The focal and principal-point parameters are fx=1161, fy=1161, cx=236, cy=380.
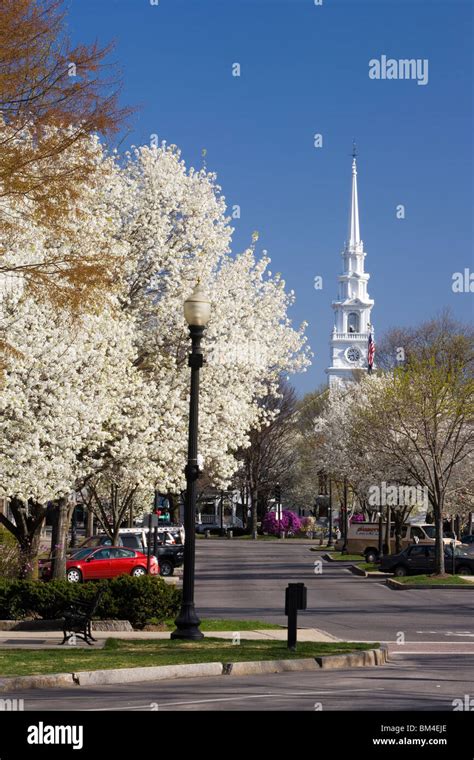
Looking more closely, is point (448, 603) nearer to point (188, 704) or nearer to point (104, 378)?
point (104, 378)

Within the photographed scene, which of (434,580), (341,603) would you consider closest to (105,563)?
(341,603)

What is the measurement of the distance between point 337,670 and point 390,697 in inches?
152

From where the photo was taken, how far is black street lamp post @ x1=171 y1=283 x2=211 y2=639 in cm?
1925

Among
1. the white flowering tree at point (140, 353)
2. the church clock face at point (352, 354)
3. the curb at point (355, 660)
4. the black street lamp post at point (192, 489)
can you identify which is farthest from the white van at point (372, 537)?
the church clock face at point (352, 354)

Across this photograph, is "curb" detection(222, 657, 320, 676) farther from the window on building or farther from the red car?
the window on building

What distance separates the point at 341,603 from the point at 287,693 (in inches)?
748

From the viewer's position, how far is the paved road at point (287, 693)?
40.3 ft

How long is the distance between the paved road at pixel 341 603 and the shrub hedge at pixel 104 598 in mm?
3763

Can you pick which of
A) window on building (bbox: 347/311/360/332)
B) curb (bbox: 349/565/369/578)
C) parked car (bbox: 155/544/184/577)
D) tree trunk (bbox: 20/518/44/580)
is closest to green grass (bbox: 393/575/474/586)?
curb (bbox: 349/565/369/578)

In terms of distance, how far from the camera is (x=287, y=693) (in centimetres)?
1366

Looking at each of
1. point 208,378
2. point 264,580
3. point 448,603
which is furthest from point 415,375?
point 208,378

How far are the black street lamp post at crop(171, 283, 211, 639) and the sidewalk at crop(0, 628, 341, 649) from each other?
116cm

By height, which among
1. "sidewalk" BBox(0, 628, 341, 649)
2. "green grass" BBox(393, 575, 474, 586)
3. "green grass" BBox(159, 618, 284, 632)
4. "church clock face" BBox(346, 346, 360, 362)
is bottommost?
"sidewalk" BBox(0, 628, 341, 649)

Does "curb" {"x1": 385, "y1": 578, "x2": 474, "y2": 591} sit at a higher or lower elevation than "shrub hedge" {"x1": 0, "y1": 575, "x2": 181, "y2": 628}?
lower
